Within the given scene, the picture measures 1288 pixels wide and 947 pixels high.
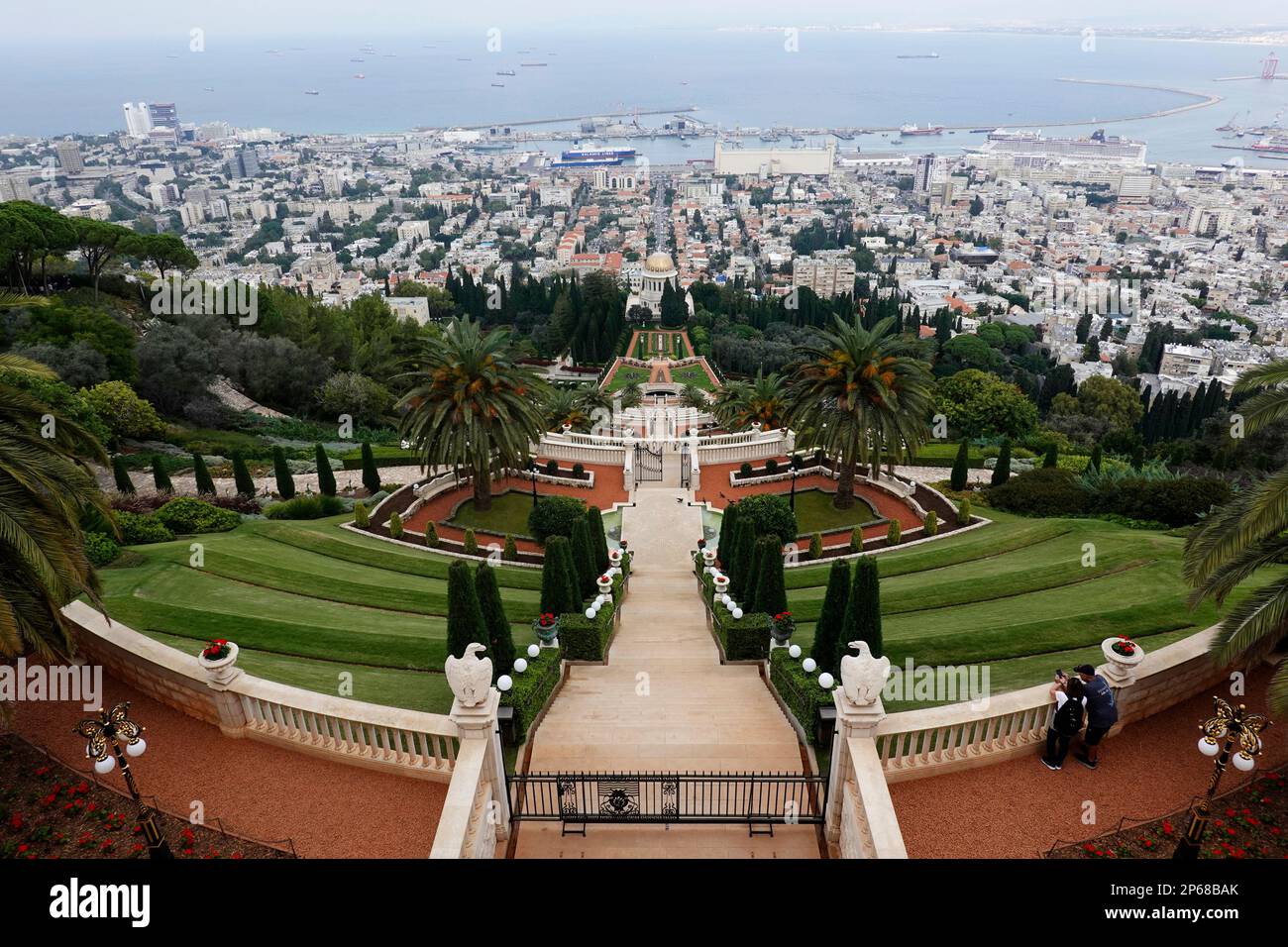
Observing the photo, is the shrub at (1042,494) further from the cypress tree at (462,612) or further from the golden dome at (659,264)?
the golden dome at (659,264)

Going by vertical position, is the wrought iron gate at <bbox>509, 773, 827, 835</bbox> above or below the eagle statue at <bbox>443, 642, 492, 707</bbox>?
below

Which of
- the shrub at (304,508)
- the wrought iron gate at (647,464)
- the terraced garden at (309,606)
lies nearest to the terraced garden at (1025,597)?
the terraced garden at (309,606)

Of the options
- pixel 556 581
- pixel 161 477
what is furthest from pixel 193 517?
pixel 556 581

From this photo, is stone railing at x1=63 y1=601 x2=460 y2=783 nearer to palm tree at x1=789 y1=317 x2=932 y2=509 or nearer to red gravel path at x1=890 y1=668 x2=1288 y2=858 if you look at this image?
red gravel path at x1=890 y1=668 x2=1288 y2=858

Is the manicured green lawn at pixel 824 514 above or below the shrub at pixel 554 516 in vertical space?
below

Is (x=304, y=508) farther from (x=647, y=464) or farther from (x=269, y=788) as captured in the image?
(x=269, y=788)

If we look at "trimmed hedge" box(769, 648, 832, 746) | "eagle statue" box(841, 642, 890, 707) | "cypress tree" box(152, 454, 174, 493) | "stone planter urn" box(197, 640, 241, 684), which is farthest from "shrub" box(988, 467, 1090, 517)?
"cypress tree" box(152, 454, 174, 493)
